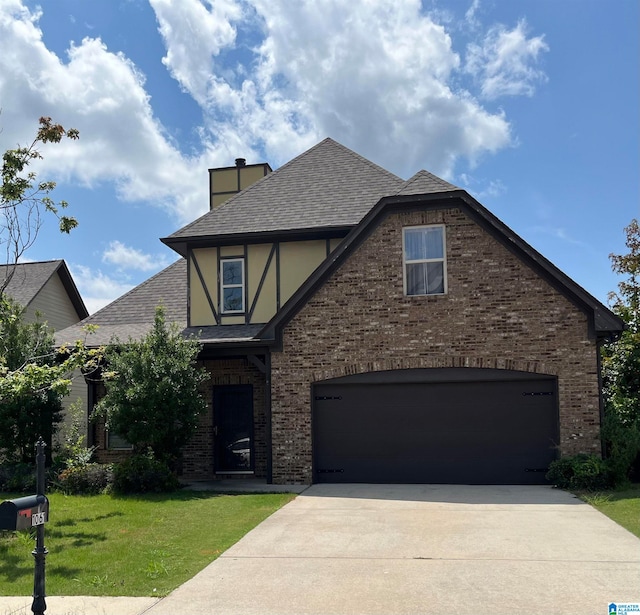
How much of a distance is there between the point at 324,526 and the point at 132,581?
3.42 meters

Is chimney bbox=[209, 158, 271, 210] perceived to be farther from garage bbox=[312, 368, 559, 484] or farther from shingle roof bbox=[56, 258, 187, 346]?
garage bbox=[312, 368, 559, 484]

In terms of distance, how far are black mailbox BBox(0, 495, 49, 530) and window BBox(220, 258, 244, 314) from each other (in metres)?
11.2

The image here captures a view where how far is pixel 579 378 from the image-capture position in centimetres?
1363

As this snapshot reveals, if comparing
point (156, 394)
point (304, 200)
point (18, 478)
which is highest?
point (304, 200)

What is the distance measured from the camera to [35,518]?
5984 mm

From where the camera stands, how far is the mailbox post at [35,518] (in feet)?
18.7

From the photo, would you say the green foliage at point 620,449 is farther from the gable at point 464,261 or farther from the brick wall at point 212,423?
the brick wall at point 212,423

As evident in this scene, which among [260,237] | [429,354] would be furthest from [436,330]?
[260,237]

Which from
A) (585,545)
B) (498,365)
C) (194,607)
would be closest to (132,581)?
(194,607)

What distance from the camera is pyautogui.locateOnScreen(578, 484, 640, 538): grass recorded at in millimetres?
9930

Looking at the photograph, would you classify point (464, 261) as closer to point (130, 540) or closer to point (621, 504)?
point (621, 504)

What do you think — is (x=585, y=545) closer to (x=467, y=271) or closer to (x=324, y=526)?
(x=324, y=526)

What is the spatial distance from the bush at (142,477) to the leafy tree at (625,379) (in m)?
8.81

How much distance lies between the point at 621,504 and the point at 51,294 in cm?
2229
